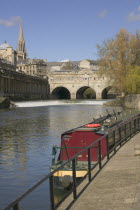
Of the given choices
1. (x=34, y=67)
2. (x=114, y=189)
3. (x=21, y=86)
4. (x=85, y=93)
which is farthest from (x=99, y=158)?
(x=34, y=67)

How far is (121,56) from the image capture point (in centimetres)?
7256

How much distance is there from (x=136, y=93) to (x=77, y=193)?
6358cm

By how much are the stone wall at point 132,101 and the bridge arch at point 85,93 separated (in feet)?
261

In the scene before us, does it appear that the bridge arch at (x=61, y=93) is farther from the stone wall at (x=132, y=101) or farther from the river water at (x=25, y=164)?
the river water at (x=25, y=164)

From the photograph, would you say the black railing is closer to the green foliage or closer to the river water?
the river water

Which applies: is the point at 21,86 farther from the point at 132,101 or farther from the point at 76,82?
the point at 132,101

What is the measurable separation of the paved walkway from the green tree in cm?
5935

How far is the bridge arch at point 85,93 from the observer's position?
501 ft

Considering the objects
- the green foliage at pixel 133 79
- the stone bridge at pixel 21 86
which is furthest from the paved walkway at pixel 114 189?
the stone bridge at pixel 21 86

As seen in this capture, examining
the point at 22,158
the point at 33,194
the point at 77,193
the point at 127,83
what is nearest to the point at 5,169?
the point at 22,158

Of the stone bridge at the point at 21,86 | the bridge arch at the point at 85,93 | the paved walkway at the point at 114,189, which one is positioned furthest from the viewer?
the bridge arch at the point at 85,93

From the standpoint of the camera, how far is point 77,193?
9969mm

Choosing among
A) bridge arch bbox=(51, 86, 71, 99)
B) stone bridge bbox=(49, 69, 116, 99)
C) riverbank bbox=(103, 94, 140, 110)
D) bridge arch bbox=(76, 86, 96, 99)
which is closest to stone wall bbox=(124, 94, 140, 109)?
riverbank bbox=(103, 94, 140, 110)

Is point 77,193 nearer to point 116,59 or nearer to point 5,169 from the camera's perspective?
point 5,169
